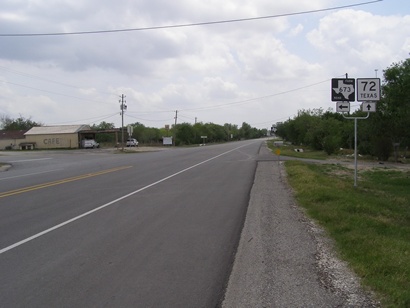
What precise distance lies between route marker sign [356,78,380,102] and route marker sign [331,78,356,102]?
24 cm

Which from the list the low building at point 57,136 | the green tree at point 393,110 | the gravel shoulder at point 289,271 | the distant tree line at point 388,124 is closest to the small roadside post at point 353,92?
the gravel shoulder at point 289,271

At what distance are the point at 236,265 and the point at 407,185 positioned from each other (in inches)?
519

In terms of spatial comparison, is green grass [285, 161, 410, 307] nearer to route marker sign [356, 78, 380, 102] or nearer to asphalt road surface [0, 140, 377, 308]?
asphalt road surface [0, 140, 377, 308]

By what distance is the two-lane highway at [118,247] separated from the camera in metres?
4.68

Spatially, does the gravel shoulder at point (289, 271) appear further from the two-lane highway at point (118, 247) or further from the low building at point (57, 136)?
the low building at point (57, 136)

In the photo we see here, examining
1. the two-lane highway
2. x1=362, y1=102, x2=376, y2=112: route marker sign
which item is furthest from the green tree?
the two-lane highway

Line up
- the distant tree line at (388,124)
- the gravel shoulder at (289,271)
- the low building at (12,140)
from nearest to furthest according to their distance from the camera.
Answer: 1. the gravel shoulder at (289,271)
2. the distant tree line at (388,124)
3. the low building at (12,140)

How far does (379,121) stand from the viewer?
34.2 metres

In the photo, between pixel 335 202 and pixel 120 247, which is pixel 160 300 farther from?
pixel 335 202

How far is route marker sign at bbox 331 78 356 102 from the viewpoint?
13.6 m

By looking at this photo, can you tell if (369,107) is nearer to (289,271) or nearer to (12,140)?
(289,271)

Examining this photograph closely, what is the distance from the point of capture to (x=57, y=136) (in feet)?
Result: 273

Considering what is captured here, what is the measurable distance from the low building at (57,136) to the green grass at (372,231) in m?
74.2

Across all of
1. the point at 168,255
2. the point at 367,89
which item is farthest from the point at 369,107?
the point at 168,255
